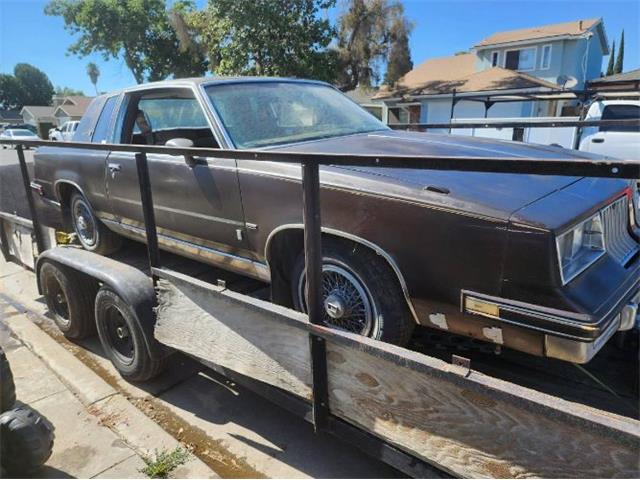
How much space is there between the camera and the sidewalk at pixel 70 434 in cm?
263

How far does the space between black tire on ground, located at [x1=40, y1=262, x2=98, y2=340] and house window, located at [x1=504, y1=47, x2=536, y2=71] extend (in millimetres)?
26959

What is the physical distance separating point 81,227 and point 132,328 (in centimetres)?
199

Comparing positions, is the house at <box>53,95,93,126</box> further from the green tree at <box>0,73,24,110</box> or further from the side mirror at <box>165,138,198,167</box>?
the side mirror at <box>165,138,198,167</box>

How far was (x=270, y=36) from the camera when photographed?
58.1 ft

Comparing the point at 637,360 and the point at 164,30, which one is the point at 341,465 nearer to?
the point at 637,360

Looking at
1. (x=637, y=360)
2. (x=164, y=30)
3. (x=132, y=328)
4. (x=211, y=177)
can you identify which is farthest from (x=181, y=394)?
(x=164, y=30)

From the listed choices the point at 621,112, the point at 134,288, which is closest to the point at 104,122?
the point at 134,288

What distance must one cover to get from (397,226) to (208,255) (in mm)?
1639

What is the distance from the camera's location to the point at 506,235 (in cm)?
191

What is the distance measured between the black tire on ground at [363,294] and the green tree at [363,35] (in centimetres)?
2171

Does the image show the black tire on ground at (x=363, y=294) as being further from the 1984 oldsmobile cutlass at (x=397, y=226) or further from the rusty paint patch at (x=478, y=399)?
the rusty paint patch at (x=478, y=399)

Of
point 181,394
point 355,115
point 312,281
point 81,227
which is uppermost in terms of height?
point 355,115

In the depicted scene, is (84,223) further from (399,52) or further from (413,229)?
(399,52)

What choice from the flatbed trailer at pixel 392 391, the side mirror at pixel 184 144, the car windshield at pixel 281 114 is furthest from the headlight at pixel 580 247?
the side mirror at pixel 184 144
